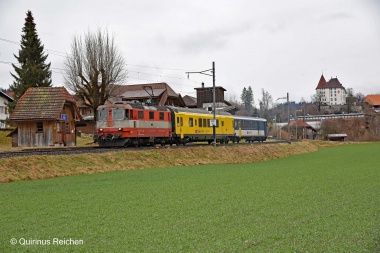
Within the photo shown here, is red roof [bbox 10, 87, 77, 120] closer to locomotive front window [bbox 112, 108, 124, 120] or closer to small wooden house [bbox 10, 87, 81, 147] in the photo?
small wooden house [bbox 10, 87, 81, 147]

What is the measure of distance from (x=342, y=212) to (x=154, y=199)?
19.3 ft

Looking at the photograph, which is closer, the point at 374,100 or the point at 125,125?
the point at 125,125

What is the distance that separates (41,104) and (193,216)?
33.2 m

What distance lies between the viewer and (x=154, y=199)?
1415 cm

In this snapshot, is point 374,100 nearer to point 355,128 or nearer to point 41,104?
point 355,128

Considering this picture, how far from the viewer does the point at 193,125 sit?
130 feet

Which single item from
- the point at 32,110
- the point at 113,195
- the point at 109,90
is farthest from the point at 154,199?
the point at 109,90

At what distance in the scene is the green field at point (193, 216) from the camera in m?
8.21

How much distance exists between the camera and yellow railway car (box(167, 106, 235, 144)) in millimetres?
36844

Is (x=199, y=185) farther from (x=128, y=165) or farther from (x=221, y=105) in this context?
(x=221, y=105)

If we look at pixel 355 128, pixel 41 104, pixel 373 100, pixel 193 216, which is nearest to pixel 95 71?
pixel 41 104

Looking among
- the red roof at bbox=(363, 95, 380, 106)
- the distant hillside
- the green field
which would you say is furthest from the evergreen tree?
the red roof at bbox=(363, 95, 380, 106)

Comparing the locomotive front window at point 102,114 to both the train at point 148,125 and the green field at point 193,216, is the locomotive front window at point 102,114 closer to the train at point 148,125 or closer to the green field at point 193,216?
the train at point 148,125

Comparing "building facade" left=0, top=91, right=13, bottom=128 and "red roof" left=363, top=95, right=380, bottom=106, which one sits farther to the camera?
"red roof" left=363, top=95, right=380, bottom=106
